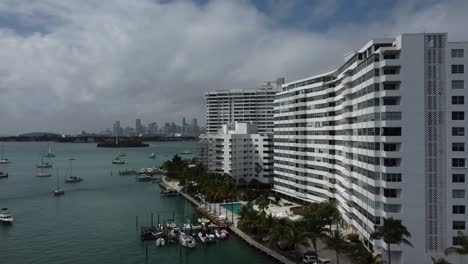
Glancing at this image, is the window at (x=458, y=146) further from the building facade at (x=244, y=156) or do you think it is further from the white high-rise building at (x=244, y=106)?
the white high-rise building at (x=244, y=106)

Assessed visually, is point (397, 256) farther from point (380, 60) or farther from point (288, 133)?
point (288, 133)

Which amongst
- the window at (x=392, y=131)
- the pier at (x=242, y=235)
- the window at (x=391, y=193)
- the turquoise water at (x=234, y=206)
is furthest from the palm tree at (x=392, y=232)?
the turquoise water at (x=234, y=206)

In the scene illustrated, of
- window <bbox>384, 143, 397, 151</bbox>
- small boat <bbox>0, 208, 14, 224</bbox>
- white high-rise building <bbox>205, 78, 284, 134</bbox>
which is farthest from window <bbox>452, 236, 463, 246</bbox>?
white high-rise building <bbox>205, 78, 284, 134</bbox>

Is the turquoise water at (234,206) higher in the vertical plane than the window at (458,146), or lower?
lower

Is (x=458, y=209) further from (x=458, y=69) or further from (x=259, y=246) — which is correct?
(x=259, y=246)

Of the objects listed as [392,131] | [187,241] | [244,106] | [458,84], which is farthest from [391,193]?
[244,106]

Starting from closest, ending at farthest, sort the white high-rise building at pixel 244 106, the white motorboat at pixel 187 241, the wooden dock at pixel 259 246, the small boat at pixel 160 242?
the wooden dock at pixel 259 246
the white motorboat at pixel 187 241
the small boat at pixel 160 242
the white high-rise building at pixel 244 106
